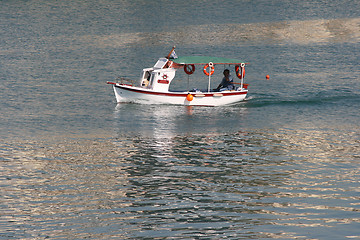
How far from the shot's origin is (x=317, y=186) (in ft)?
69.8

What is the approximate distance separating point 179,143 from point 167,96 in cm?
1115

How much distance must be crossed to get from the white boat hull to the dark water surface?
665 millimetres

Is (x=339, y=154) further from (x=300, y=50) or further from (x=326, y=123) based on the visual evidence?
(x=300, y=50)

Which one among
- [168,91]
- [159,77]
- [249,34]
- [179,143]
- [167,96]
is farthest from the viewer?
[249,34]

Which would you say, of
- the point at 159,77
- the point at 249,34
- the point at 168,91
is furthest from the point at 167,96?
the point at 249,34

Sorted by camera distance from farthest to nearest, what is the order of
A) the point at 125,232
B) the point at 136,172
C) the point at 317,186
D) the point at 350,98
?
the point at 350,98 → the point at 136,172 → the point at 317,186 → the point at 125,232

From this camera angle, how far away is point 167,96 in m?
39.9

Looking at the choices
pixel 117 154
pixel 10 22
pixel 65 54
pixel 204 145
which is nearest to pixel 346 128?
pixel 204 145

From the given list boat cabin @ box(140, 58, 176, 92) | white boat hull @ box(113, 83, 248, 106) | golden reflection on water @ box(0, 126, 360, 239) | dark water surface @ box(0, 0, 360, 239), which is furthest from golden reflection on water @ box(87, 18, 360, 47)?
golden reflection on water @ box(0, 126, 360, 239)

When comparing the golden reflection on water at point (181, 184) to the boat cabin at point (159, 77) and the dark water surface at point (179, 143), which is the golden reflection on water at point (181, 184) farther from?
the boat cabin at point (159, 77)

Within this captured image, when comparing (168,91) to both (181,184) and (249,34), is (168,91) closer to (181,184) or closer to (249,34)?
(181,184)

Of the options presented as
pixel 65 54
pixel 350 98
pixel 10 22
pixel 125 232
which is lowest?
pixel 125 232

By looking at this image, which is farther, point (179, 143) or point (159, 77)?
point (159, 77)

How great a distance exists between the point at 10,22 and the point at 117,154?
61495 mm
